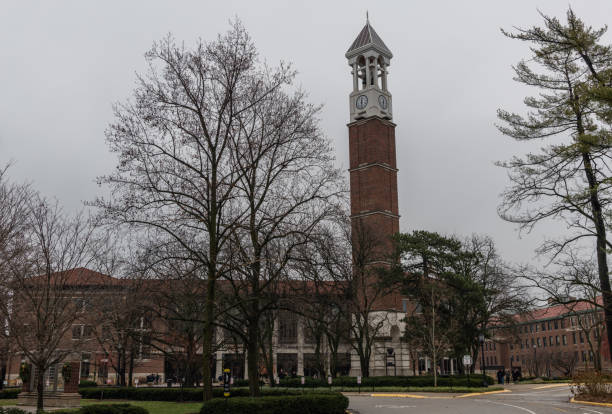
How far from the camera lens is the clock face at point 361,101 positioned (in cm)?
6769

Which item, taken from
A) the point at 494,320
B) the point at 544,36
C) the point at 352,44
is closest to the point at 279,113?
the point at 544,36

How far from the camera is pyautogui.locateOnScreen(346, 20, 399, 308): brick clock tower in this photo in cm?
6353

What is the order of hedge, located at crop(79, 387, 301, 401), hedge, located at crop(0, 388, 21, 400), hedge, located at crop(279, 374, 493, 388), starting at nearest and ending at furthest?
hedge, located at crop(79, 387, 301, 401) < hedge, located at crop(0, 388, 21, 400) < hedge, located at crop(279, 374, 493, 388)

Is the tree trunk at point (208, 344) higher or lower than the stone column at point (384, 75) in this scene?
lower

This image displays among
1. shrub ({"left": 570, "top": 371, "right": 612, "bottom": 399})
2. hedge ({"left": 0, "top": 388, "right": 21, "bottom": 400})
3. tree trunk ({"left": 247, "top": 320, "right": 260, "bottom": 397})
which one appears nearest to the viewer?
tree trunk ({"left": 247, "top": 320, "right": 260, "bottom": 397})

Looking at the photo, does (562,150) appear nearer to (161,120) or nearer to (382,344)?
(161,120)

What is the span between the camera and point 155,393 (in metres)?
32.5

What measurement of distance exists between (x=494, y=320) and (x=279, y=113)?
138 feet

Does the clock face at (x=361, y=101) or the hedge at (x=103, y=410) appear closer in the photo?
the hedge at (x=103, y=410)

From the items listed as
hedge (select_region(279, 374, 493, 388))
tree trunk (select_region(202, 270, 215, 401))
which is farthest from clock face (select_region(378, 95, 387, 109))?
tree trunk (select_region(202, 270, 215, 401))

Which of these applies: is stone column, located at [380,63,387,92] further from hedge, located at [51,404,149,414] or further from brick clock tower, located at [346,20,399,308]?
hedge, located at [51,404,149,414]

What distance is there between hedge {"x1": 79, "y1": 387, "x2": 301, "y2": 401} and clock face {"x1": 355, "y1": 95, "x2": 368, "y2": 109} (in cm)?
4274

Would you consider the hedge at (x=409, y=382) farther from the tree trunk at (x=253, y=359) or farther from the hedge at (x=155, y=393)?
the tree trunk at (x=253, y=359)

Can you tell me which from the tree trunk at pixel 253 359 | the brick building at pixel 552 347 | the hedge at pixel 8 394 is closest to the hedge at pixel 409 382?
the tree trunk at pixel 253 359
